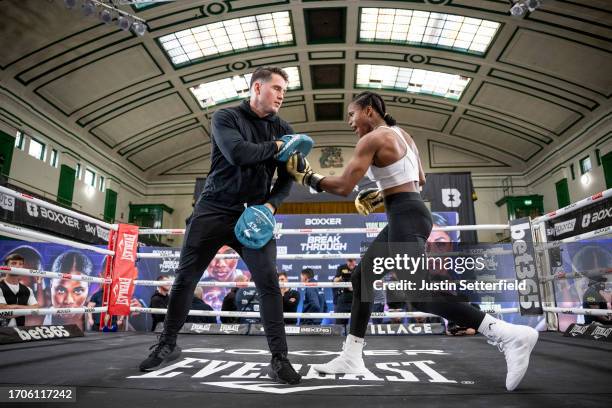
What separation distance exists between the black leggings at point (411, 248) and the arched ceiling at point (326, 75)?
28.4 ft

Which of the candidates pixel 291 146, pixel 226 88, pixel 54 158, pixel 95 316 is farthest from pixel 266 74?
pixel 54 158

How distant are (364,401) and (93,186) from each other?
1306 cm

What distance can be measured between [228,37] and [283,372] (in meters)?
10.1

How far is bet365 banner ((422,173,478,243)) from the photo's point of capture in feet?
29.8

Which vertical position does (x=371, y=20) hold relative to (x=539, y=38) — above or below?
above

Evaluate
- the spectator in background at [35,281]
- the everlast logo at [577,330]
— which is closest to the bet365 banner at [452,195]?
the everlast logo at [577,330]

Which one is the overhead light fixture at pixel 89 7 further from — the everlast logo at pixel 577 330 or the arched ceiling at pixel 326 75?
the everlast logo at pixel 577 330

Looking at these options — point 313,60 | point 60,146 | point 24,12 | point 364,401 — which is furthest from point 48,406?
point 60,146

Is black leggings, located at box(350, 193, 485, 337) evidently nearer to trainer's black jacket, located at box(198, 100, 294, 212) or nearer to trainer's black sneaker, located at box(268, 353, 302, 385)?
trainer's black sneaker, located at box(268, 353, 302, 385)

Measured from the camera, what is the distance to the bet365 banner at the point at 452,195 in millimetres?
9070

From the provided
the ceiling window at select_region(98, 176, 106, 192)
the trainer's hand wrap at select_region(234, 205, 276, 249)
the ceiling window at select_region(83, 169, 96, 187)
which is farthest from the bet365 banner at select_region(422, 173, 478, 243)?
the ceiling window at select_region(98, 176, 106, 192)

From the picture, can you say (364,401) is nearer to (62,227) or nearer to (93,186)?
(62,227)

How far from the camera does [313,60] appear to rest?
10.9 m

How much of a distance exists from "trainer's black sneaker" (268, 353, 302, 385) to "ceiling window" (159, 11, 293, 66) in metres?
9.34
